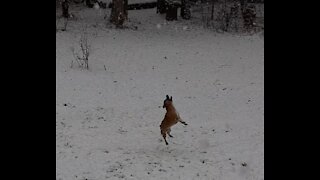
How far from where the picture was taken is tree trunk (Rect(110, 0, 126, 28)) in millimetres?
27828

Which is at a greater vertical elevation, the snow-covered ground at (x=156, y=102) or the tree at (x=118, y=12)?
the tree at (x=118, y=12)

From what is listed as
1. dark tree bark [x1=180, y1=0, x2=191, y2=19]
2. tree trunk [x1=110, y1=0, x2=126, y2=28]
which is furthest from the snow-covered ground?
tree trunk [x1=110, y1=0, x2=126, y2=28]

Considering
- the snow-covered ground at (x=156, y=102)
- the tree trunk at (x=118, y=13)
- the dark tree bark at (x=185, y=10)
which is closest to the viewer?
the snow-covered ground at (x=156, y=102)

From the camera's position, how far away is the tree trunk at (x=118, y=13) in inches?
1096

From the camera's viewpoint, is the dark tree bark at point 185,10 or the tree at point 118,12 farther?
the dark tree bark at point 185,10

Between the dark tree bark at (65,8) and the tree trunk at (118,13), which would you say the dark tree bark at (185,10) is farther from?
the dark tree bark at (65,8)

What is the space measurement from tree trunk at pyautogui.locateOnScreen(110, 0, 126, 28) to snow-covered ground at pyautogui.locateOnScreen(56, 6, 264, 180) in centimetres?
80

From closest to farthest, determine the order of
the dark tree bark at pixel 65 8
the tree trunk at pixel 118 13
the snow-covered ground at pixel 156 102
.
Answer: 1. the snow-covered ground at pixel 156 102
2. the tree trunk at pixel 118 13
3. the dark tree bark at pixel 65 8

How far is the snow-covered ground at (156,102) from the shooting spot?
31.7ft

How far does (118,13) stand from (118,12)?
0.13 m

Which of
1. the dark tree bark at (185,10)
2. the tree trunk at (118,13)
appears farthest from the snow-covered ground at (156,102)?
the tree trunk at (118,13)

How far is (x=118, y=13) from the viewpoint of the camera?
27984 mm
